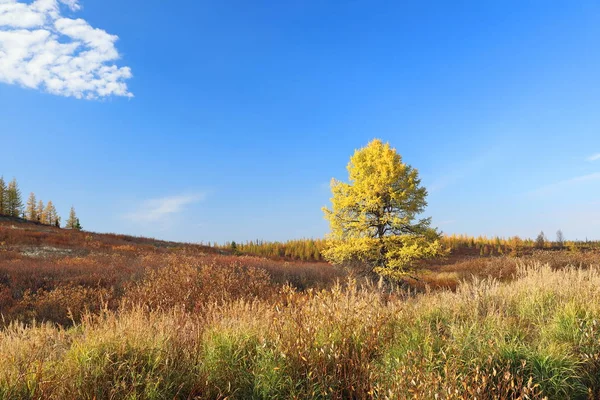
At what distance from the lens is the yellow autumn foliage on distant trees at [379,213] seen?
1650 centimetres

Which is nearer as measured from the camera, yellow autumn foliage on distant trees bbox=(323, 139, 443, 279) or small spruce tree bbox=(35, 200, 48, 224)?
yellow autumn foliage on distant trees bbox=(323, 139, 443, 279)

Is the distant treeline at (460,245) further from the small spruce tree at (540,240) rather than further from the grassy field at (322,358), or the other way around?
the grassy field at (322,358)

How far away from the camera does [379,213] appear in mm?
17250

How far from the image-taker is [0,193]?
2564 inches

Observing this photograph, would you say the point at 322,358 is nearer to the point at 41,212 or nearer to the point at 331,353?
the point at 331,353

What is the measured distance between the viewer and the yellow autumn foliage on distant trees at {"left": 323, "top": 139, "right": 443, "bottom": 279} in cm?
1650

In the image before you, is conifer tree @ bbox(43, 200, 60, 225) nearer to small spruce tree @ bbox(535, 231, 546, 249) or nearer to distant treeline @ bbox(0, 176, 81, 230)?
distant treeline @ bbox(0, 176, 81, 230)

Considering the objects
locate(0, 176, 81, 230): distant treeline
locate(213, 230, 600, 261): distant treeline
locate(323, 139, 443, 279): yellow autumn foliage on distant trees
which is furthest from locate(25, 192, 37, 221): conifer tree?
locate(323, 139, 443, 279): yellow autumn foliage on distant trees

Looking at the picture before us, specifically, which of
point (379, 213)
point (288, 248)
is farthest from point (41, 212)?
point (379, 213)

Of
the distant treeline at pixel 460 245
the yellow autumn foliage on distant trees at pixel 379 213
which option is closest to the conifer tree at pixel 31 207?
the distant treeline at pixel 460 245

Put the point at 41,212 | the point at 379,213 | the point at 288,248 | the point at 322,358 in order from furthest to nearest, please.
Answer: the point at 41,212
the point at 288,248
the point at 379,213
the point at 322,358

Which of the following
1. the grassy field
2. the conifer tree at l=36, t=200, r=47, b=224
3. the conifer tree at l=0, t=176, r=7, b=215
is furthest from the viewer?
the conifer tree at l=36, t=200, r=47, b=224

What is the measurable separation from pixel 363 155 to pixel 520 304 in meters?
11.6

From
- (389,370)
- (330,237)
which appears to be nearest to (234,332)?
(389,370)
